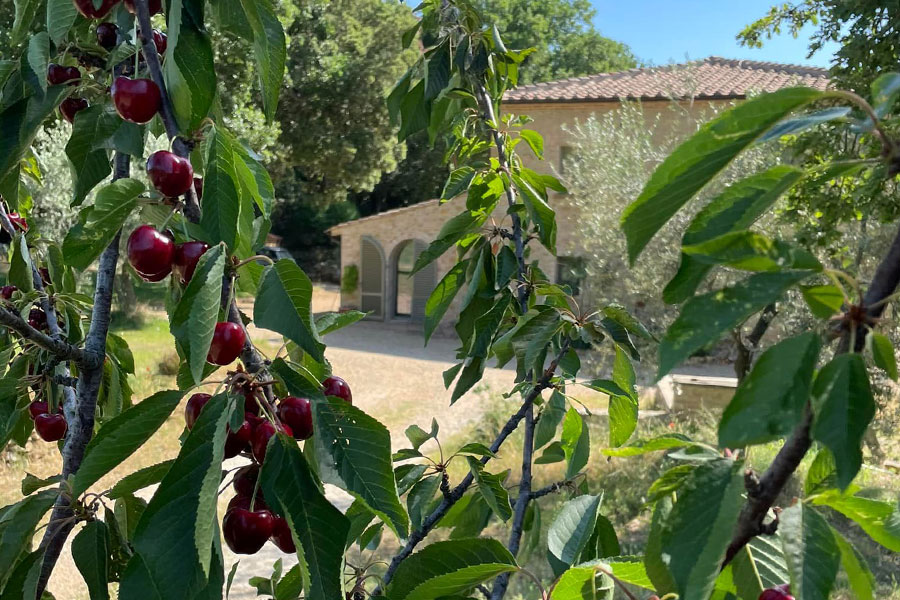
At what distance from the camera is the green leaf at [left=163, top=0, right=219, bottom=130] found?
2.91ft

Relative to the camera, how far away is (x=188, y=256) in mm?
874

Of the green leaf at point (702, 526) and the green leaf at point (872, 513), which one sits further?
the green leaf at point (872, 513)

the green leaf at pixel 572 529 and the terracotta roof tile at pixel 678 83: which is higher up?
the terracotta roof tile at pixel 678 83

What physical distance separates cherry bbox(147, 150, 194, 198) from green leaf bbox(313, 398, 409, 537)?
1.13 ft

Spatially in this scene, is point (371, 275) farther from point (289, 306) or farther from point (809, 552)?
point (809, 552)

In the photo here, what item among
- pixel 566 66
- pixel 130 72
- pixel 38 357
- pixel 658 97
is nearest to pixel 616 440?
pixel 130 72

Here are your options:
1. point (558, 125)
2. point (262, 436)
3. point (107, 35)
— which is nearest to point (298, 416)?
point (262, 436)

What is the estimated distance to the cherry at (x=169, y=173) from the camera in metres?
0.86

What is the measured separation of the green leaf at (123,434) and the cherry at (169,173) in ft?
0.87

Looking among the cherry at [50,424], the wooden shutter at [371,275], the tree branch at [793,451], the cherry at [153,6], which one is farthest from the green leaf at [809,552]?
the wooden shutter at [371,275]

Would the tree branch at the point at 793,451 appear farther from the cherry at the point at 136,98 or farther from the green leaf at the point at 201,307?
the cherry at the point at 136,98

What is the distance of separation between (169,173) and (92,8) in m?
0.38

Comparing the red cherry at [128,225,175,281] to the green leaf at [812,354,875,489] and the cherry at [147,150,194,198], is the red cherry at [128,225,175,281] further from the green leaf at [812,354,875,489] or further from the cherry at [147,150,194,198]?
the green leaf at [812,354,875,489]

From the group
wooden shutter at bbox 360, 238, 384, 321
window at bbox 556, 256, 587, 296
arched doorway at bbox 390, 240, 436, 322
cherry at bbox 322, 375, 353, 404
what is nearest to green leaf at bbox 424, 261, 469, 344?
cherry at bbox 322, 375, 353, 404
